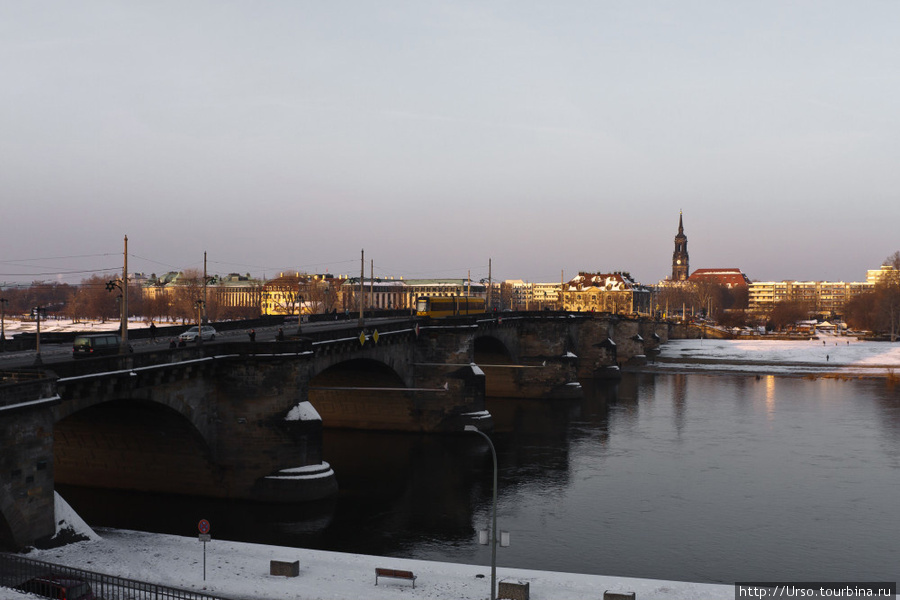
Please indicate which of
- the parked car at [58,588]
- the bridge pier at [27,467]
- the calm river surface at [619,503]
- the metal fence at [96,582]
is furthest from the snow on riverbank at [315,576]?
the calm river surface at [619,503]

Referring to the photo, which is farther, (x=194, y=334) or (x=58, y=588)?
(x=194, y=334)

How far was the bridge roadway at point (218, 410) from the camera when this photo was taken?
28172mm

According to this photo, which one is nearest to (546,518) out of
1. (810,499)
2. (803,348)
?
(810,499)

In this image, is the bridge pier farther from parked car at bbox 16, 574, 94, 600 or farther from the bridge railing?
parked car at bbox 16, 574, 94, 600

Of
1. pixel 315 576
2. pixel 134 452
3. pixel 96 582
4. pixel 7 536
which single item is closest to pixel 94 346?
pixel 134 452

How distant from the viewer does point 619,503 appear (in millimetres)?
43594

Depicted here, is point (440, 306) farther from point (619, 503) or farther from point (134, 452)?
point (134, 452)

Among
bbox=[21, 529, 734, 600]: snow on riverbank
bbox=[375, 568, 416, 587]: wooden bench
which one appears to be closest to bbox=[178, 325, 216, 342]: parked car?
bbox=[21, 529, 734, 600]: snow on riverbank

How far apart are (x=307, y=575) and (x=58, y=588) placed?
322 inches

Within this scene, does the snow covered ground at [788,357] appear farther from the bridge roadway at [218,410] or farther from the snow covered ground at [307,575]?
the snow covered ground at [307,575]

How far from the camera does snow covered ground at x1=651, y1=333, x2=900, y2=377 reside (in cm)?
12181

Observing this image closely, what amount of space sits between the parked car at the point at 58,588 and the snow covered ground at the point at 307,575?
389 centimetres

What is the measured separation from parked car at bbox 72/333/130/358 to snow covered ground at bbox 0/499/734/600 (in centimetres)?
1301

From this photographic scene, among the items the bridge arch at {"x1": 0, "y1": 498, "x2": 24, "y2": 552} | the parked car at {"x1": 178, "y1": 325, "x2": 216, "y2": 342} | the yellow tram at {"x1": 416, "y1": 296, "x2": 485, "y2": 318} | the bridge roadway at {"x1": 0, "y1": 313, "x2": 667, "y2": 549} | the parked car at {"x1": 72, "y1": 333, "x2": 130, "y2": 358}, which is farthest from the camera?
the yellow tram at {"x1": 416, "y1": 296, "x2": 485, "y2": 318}
